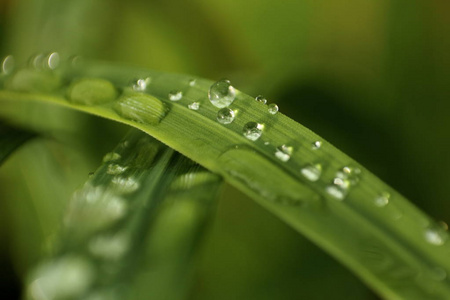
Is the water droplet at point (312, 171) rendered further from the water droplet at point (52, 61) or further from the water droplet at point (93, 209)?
the water droplet at point (52, 61)

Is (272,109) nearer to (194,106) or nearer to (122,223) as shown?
(194,106)

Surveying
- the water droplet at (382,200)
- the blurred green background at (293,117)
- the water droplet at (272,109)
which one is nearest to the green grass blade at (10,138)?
the blurred green background at (293,117)

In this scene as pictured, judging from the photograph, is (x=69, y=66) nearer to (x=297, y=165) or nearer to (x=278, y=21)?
(x=297, y=165)

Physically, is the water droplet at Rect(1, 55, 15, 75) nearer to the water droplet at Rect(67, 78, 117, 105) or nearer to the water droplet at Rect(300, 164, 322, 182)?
the water droplet at Rect(67, 78, 117, 105)

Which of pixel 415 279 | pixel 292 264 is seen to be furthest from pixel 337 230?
pixel 292 264

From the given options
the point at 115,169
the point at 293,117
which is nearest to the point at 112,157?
the point at 115,169

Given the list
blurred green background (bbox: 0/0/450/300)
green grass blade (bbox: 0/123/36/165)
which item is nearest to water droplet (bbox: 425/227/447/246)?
blurred green background (bbox: 0/0/450/300)
